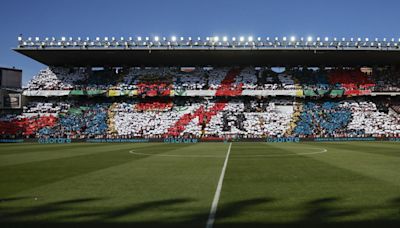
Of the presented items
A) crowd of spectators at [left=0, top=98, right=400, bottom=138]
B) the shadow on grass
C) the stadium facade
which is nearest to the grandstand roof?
the stadium facade

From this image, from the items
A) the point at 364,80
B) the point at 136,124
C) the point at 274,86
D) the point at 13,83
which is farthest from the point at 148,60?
the point at 364,80

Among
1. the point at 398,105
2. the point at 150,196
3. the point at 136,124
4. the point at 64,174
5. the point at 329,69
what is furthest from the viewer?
the point at 329,69

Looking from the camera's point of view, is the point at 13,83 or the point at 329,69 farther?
the point at 13,83

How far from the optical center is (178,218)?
877cm


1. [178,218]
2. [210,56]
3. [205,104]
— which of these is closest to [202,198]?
[178,218]

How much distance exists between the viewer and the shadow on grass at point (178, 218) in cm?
823

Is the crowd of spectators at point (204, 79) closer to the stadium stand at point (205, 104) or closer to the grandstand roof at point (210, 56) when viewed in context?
the stadium stand at point (205, 104)

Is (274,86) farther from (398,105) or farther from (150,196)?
(150,196)

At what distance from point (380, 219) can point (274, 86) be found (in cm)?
6413

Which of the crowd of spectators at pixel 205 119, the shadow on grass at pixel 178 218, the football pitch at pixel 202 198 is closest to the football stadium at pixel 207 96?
the crowd of spectators at pixel 205 119

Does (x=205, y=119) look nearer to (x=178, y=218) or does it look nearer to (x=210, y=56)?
(x=210, y=56)

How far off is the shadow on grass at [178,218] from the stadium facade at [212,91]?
47.6 m

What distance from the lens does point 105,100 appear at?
7331 centimetres

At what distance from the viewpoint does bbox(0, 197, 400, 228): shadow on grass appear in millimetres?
8227
